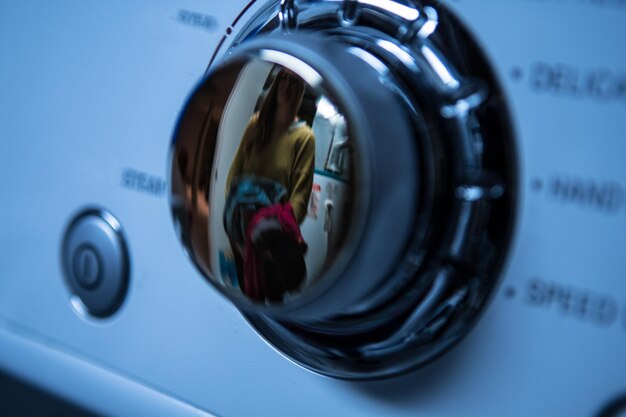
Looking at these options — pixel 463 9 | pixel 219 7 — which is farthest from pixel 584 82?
pixel 219 7

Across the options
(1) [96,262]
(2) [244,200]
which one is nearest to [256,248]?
(2) [244,200]

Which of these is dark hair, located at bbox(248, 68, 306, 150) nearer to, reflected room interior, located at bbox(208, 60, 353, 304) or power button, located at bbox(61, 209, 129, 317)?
reflected room interior, located at bbox(208, 60, 353, 304)

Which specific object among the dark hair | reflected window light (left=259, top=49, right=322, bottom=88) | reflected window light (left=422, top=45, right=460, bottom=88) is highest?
reflected window light (left=422, top=45, right=460, bottom=88)

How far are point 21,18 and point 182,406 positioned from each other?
9.2 inches

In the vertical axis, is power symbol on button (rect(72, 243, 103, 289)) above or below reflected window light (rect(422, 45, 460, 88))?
below

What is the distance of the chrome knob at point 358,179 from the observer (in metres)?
0.24

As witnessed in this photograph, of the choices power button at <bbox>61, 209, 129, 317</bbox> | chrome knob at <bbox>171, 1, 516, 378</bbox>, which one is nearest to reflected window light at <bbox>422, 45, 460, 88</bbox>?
chrome knob at <bbox>171, 1, 516, 378</bbox>

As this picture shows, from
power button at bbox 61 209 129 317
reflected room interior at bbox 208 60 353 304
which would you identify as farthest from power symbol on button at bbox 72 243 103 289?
reflected room interior at bbox 208 60 353 304

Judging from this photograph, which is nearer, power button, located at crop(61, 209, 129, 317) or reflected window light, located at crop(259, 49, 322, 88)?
reflected window light, located at crop(259, 49, 322, 88)

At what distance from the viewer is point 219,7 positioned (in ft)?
1.02

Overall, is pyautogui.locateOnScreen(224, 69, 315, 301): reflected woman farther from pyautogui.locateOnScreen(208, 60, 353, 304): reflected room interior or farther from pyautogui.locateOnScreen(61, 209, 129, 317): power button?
pyautogui.locateOnScreen(61, 209, 129, 317): power button

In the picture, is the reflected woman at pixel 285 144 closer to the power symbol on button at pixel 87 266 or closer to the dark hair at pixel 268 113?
the dark hair at pixel 268 113

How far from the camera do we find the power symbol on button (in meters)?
0.37

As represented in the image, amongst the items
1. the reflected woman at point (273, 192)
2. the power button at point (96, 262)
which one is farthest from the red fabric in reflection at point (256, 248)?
the power button at point (96, 262)
